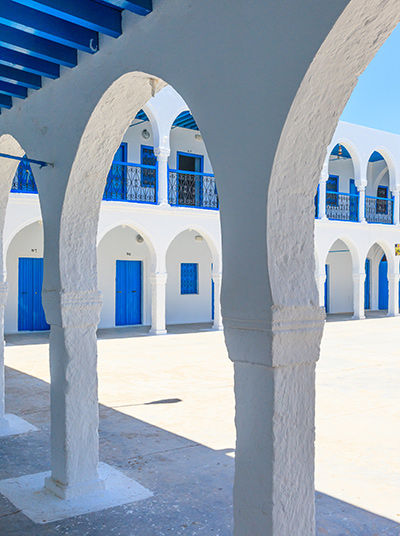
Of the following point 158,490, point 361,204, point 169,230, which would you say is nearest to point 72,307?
point 158,490

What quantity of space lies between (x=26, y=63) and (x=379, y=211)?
22117 mm

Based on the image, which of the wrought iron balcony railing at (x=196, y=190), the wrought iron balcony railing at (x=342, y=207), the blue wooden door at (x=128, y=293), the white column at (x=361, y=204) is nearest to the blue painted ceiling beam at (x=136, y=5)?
the wrought iron balcony railing at (x=196, y=190)

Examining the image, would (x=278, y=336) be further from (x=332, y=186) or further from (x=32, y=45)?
(x=332, y=186)

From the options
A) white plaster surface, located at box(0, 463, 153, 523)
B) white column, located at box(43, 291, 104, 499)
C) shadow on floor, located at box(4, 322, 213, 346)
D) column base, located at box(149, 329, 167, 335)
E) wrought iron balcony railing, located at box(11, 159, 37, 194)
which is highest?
wrought iron balcony railing, located at box(11, 159, 37, 194)

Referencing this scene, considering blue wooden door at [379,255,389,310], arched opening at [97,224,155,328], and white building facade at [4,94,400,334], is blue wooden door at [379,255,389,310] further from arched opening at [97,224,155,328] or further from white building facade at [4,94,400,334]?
arched opening at [97,224,155,328]

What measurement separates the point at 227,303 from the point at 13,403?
18.3 ft

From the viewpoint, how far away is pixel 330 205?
882 inches

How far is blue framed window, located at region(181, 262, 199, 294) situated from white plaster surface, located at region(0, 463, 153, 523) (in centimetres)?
1374

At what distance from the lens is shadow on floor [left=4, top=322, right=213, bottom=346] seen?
13320 mm

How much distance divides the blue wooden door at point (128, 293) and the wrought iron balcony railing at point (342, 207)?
829cm

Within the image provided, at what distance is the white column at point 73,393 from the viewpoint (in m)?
4.11

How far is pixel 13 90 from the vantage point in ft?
14.8

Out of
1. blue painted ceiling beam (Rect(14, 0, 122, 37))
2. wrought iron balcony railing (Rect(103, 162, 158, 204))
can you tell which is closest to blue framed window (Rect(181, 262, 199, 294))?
wrought iron balcony railing (Rect(103, 162, 158, 204))

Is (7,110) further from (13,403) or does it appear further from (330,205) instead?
(330,205)
